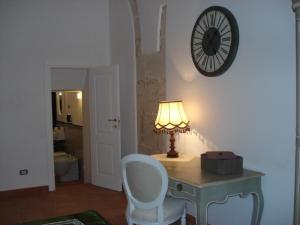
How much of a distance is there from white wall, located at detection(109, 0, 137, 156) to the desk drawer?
6.65ft

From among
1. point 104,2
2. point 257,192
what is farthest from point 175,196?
point 104,2

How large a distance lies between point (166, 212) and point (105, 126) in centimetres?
255

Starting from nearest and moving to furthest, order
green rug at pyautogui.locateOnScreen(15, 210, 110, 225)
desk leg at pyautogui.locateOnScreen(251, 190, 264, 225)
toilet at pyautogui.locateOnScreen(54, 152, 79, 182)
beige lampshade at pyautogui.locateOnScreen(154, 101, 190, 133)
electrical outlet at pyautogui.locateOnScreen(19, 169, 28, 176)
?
green rug at pyautogui.locateOnScreen(15, 210, 110, 225), desk leg at pyautogui.locateOnScreen(251, 190, 264, 225), beige lampshade at pyautogui.locateOnScreen(154, 101, 190, 133), electrical outlet at pyautogui.locateOnScreen(19, 169, 28, 176), toilet at pyautogui.locateOnScreen(54, 152, 79, 182)

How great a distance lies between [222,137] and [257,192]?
64cm

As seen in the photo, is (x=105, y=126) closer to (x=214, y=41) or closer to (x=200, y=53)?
(x=200, y=53)

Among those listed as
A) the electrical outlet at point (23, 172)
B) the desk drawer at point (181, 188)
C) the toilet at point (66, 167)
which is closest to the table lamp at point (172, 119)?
the desk drawer at point (181, 188)

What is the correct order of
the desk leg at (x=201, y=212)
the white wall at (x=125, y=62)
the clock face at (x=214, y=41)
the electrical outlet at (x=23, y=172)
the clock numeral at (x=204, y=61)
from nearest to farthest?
the desk leg at (x=201, y=212) < the clock face at (x=214, y=41) < the clock numeral at (x=204, y=61) < the white wall at (x=125, y=62) < the electrical outlet at (x=23, y=172)

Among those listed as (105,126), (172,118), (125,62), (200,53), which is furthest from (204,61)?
(105,126)

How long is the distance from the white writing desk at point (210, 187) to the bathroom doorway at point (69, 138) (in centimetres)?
382

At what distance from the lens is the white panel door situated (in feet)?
16.3

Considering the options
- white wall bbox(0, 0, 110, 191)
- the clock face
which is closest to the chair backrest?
the clock face

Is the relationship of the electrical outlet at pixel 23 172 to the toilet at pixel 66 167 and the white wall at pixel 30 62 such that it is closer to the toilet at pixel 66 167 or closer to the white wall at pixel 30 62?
the white wall at pixel 30 62

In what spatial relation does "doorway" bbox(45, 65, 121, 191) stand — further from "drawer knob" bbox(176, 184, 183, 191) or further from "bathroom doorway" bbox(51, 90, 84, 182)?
"drawer knob" bbox(176, 184, 183, 191)

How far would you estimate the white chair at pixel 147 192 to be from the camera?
104 inches
